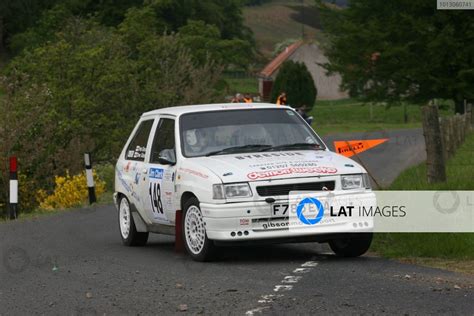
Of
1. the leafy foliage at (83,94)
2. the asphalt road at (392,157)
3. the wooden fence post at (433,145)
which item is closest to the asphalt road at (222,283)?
the wooden fence post at (433,145)

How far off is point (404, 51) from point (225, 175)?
47.6 metres

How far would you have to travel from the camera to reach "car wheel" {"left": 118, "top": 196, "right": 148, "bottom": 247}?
1446cm

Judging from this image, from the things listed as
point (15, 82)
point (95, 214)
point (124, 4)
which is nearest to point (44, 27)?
point (124, 4)

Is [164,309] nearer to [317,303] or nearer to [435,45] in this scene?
[317,303]

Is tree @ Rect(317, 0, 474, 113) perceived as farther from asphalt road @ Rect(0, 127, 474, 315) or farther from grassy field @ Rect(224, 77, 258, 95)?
grassy field @ Rect(224, 77, 258, 95)

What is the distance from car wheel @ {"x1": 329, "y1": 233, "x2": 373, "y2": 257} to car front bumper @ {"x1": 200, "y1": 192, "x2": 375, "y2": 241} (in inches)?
20.1

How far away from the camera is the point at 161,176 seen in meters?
13.3

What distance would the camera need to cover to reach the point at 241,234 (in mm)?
11703

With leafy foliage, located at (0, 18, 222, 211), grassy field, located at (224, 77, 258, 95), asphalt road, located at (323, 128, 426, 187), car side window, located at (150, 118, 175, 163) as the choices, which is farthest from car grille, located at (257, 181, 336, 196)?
grassy field, located at (224, 77, 258, 95)

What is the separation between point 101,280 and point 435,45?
46726 millimetres

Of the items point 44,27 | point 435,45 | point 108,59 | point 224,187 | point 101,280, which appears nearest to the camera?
point 101,280

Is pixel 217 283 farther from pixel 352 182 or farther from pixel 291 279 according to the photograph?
pixel 352 182

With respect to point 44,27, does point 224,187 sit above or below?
below

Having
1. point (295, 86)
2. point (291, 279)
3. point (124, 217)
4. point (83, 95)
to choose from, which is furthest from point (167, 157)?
point (295, 86)
